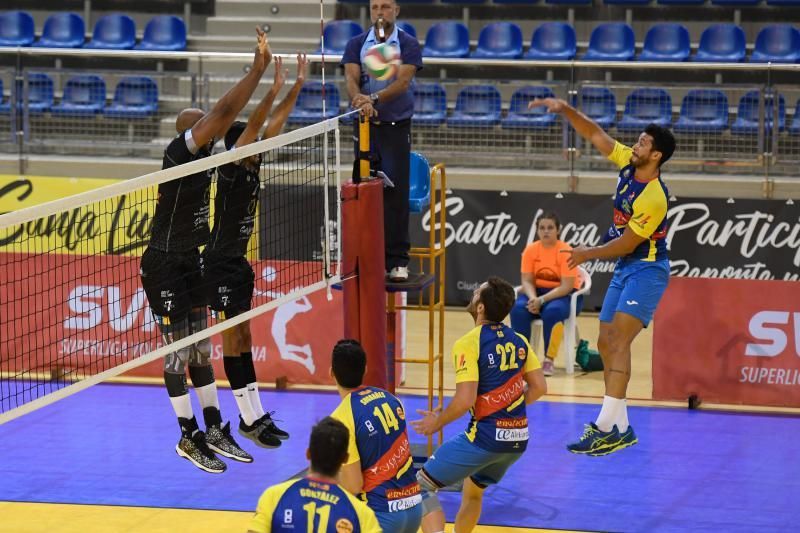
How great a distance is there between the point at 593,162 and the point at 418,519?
10119mm

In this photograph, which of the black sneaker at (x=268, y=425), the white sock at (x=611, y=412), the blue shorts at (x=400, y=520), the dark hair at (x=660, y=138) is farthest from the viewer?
the white sock at (x=611, y=412)

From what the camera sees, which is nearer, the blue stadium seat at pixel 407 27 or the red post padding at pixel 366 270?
the red post padding at pixel 366 270

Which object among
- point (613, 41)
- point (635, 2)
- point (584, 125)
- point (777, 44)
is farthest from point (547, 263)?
point (635, 2)

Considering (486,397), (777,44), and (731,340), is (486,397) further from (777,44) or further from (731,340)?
(777,44)

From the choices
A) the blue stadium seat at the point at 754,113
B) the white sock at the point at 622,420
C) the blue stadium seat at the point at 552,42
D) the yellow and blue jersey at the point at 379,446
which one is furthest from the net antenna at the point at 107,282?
the blue stadium seat at the point at 754,113

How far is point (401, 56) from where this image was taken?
947cm

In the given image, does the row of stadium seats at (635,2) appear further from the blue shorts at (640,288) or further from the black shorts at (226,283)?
the black shorts at (226,283)

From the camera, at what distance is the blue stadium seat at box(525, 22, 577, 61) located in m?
18.5

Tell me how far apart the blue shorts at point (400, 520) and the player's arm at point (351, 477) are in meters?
0.23

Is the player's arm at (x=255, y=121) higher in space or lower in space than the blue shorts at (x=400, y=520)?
higher

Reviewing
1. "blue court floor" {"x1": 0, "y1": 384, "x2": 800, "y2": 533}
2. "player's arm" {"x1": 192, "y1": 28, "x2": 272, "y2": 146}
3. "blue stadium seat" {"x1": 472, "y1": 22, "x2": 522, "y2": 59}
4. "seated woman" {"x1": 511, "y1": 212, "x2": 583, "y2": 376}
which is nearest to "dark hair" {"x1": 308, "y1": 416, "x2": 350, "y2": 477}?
"player's arm" {"x1": 192, "y1": 28, "x2": 272, "y2": 146}

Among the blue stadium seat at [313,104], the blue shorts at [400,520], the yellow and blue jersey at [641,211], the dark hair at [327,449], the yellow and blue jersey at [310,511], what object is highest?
the blue stadium seat at [313,104]

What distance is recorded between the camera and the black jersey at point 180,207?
8125 mm

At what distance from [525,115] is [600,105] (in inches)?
40.9
